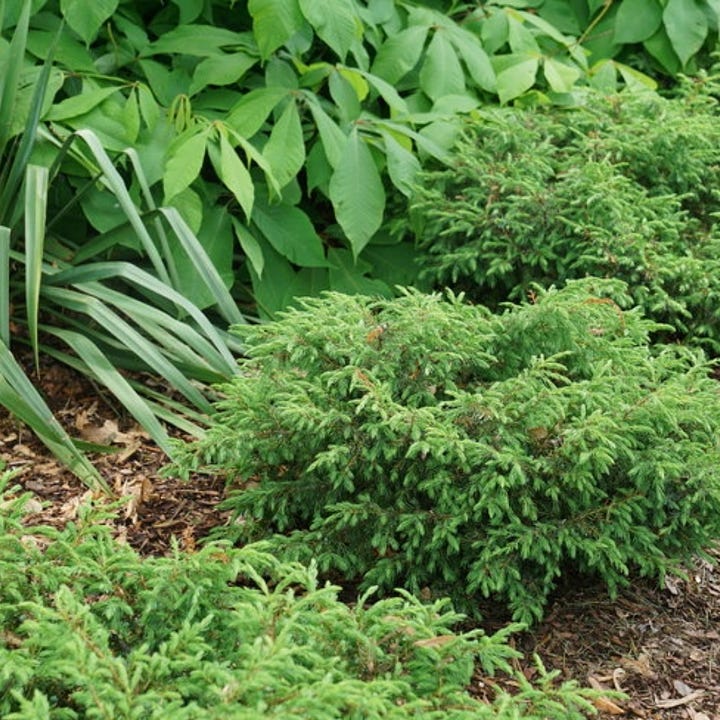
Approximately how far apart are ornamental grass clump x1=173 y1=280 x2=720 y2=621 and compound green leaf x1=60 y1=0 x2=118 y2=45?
1.29 metres

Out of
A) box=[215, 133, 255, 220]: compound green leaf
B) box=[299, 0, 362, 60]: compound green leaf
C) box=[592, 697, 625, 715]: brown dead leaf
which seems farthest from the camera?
box=[299, 0, 362, 60]: compound green leaf

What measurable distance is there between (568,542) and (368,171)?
1667 mm

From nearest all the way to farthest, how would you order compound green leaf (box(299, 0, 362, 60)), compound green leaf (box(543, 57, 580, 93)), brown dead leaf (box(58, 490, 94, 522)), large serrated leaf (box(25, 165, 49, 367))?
1. brown dead leaf (box(58, 490, 94, 522))
2. large serrated leaf (box(25, 165, 49, 367))
3. compound green leaf (box(299, 0, 362, 60))
4. compound green leaf (box(543, 57, 580, 93))

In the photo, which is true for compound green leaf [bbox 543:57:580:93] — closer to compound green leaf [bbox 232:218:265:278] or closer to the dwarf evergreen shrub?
the dwarf evergreen shrub

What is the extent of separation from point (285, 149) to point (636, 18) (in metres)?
1.74

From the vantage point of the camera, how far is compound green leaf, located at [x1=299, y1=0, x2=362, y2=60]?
387 cm

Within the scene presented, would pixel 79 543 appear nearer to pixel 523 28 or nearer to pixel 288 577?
pixel 288 577

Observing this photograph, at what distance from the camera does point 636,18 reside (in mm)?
5020

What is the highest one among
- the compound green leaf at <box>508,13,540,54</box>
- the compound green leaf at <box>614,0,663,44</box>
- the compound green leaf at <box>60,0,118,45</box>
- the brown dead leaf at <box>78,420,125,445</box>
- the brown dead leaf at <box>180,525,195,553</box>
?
the compound green leaf at <box>614,0,663,44</box>

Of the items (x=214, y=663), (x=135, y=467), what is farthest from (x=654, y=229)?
(x=214, y=663)

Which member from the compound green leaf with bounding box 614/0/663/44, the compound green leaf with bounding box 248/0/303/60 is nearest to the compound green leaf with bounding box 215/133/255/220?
the compound green leaf with bounding box 248/0/303/60

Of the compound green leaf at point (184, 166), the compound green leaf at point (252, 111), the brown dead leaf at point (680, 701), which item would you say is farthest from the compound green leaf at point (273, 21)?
the brown dead leaf at point (680, 701)

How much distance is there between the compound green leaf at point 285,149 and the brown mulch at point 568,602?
89cm

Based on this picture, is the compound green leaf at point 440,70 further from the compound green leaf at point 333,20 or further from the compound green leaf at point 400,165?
the compound green leaf at point 333,20
